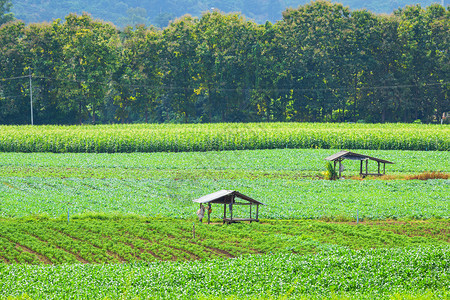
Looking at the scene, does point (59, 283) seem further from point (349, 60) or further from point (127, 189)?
point (349, 60)

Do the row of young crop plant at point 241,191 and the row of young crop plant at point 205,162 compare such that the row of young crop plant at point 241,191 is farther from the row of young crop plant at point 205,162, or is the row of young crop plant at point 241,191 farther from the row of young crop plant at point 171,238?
the row of young crop plant at point 205,162

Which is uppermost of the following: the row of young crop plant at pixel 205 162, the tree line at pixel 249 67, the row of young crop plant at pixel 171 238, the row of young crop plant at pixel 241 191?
the tree line at pixel 249 67

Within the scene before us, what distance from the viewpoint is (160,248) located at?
25.5 m

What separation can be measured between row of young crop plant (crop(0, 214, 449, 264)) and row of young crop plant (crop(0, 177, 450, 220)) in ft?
6.94

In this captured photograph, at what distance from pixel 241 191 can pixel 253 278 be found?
1862 centimetres

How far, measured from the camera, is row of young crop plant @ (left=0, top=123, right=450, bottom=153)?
2552 inches

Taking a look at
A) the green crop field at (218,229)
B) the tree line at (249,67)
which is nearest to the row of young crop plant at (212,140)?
the green crop field at (218,229)

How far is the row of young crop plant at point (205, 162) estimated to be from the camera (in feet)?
167

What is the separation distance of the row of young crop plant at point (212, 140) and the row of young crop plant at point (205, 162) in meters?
2.37

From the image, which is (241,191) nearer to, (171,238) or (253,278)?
(171,238)

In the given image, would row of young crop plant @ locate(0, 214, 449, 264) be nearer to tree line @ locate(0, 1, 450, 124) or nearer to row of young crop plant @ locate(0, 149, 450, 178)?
row of young crop plant @ locate(0, 149, 450, 178)

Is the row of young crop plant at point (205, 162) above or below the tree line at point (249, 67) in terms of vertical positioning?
below

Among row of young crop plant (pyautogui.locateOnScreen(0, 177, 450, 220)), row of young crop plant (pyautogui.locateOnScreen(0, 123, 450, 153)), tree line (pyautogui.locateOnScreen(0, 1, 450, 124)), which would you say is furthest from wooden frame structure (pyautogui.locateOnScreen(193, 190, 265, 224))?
tree line (pyautogui.locateOnScreen(0, 1, 450, 124))

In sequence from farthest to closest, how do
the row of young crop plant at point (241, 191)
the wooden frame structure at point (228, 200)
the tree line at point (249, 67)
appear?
the tree line at point (249, 67) < the row of young crop plant at point (241, 191) < the wooden frame structure at point (228, 200)
